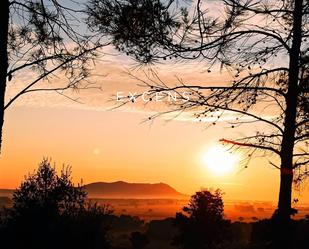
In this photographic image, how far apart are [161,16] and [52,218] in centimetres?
2010

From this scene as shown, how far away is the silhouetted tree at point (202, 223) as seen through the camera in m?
58.8

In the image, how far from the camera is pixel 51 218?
1125 inches

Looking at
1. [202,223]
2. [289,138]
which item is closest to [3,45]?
[289,138]

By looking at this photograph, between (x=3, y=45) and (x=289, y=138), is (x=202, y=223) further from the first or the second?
(x=3, y=45)

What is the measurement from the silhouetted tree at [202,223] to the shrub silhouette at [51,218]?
81.7ft

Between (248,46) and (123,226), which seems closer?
(248,46)

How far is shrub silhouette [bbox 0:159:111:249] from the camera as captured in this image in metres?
27.3

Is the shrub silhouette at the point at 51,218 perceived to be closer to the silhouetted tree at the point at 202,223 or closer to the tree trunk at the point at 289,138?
the tree trunk at the point at 289,138

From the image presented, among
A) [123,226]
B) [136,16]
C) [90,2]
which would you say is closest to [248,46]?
[136,16]

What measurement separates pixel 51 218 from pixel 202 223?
3311cm

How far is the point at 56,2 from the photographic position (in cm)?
1079

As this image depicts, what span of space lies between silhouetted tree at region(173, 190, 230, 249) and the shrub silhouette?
24901 millimetres

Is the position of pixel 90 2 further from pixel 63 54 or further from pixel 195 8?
pixel 195 8

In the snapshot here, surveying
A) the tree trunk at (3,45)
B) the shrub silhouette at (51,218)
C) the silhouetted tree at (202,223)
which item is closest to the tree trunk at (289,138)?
the tree trunk at (3,45)
